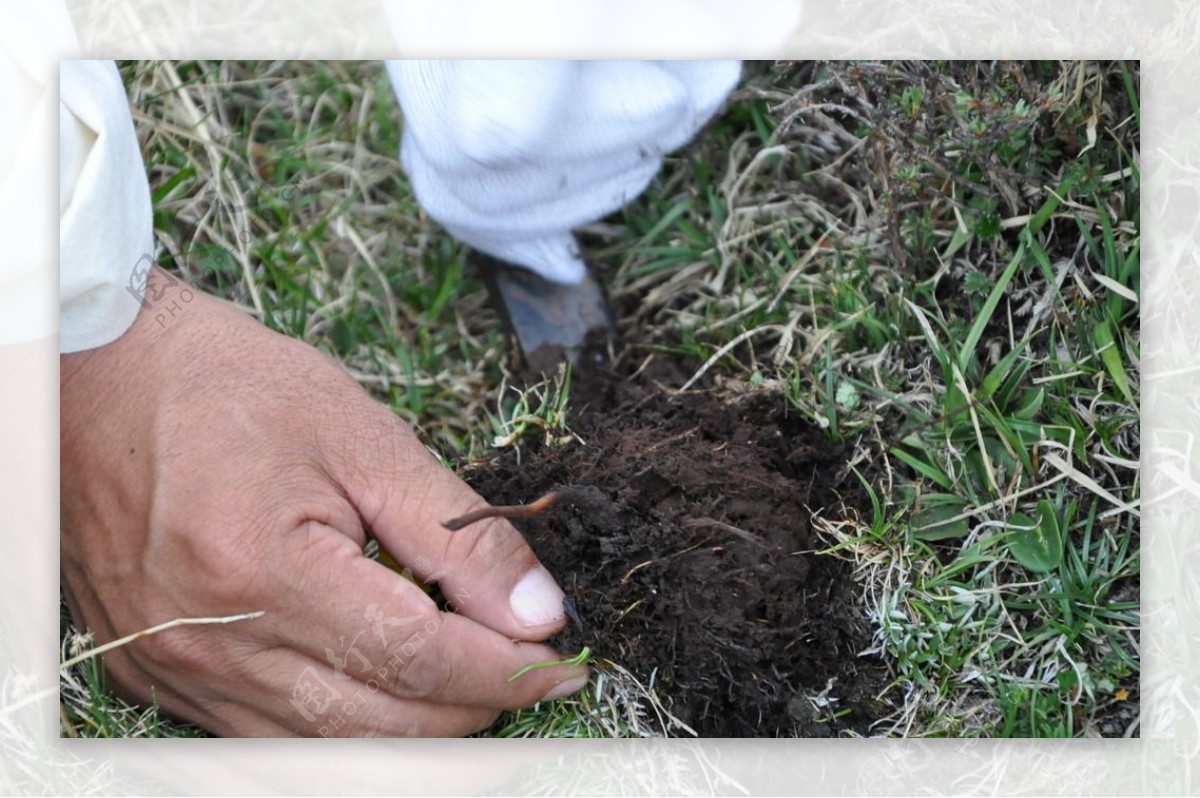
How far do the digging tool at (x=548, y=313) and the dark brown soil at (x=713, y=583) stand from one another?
0.69 ft

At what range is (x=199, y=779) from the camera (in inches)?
46.1

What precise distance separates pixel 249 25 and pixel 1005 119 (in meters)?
0.80

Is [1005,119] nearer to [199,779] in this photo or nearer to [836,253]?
[836,253]

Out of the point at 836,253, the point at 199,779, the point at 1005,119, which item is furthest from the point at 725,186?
the point at 199,779

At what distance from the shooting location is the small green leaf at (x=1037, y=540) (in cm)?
115

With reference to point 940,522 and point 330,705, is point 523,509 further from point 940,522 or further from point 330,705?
point 940,522

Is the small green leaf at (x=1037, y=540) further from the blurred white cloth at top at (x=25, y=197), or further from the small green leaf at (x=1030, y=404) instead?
the blurred white cloth at top at (x=25, y=197)

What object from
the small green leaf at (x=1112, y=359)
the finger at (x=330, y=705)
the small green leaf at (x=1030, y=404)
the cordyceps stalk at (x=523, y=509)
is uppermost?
the small green leaf at (x=1112, y=359)

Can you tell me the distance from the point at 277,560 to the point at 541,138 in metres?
0.51

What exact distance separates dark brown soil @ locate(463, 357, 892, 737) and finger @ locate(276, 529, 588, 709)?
0.06 metres

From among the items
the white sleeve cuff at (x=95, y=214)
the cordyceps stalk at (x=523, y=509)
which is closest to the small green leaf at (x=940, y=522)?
the cordyceps stalk at (x=523, y=509)

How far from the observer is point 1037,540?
1.16 m

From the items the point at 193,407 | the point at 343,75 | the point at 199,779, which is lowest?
the point at 199,779

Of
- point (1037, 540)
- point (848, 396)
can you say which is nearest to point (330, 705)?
point (848, 396)
